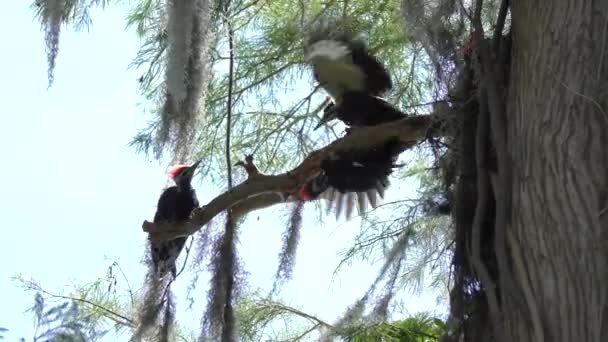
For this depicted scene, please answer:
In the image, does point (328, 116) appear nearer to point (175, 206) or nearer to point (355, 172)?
point (355, 172)

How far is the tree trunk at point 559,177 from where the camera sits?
1611mm

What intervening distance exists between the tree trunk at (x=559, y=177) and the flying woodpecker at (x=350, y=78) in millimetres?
895

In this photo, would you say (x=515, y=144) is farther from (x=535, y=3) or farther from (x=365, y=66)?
(x=365, y=66)

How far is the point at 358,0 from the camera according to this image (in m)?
3.05

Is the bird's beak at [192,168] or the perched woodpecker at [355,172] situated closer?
the perched woodpecker at [355,172]

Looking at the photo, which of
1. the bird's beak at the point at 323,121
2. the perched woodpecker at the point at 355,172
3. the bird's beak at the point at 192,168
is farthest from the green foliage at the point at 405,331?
the bird's beak at the point at 192,168

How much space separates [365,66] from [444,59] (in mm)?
715

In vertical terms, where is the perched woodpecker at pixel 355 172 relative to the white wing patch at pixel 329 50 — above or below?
below

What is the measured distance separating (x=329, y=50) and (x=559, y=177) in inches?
43.7

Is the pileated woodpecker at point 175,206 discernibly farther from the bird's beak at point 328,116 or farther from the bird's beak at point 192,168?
the bird's beak at point 328,116

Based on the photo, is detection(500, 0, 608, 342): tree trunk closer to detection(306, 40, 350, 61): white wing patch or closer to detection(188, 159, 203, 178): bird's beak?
detection(306, 40, 350, 61): white wing patch

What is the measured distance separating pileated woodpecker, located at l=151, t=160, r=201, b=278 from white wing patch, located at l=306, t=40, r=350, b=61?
0.48 m

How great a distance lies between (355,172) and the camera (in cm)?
261

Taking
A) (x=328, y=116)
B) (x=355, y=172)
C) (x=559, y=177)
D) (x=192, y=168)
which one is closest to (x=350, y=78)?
(x=328, y=116)
